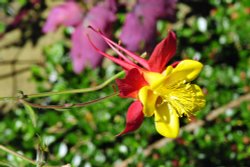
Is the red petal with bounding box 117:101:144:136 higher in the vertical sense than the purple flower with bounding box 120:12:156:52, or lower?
lower

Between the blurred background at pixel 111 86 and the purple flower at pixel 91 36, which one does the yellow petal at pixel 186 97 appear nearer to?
the blurred background at pixel 111 86

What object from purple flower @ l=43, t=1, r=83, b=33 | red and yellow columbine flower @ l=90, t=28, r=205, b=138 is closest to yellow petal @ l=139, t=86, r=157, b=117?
red and yellow columbine flower @ l=90, t=28, r=205, b=138

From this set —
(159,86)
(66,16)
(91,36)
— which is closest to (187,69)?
(159,86)

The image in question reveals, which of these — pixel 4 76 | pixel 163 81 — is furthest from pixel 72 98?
pixel 163 81

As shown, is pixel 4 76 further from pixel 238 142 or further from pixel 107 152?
pixel 238 142

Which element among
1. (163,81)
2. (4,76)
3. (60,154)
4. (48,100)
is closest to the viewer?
(163,81)

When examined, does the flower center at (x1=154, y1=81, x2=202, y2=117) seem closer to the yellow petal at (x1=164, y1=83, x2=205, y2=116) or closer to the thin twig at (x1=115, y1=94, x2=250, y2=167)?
the yellow petal at (x1=164, y1=83, x2=205, y2=116)
